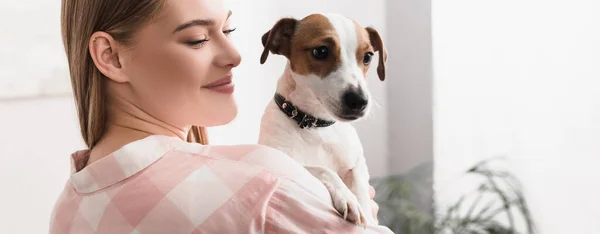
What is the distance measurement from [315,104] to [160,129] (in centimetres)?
34

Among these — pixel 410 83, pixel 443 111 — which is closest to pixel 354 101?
pixel 443 111

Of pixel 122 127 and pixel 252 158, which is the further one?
pixel 122 127

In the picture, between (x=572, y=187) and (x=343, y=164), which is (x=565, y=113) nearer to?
(x=572, y=187)

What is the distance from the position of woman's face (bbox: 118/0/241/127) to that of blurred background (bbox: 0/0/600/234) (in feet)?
3.03

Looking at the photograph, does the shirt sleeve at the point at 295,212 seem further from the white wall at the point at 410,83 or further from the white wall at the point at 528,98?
the white wall at the point at 410,83

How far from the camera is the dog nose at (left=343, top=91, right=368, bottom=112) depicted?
1.07 meters

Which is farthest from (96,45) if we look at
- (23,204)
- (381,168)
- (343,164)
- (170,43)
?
(381,168)

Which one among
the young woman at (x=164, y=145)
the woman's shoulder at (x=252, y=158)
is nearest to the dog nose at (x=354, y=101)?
the young woman at (x=164, y=145)

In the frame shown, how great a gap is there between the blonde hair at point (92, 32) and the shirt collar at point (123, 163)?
7cm

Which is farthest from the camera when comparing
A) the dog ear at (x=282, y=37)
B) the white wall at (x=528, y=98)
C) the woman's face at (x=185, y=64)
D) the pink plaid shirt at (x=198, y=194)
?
the white wall at (x=528, y=98)

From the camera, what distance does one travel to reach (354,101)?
1.08 metres

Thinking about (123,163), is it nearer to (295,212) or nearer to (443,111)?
(295,212)

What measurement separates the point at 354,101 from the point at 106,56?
1.49ft

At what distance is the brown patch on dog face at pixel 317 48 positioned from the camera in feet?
3.69
